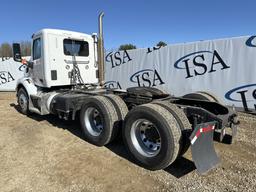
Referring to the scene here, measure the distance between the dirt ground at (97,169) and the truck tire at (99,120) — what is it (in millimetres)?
222

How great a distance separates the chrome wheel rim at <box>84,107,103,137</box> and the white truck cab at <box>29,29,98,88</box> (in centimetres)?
211

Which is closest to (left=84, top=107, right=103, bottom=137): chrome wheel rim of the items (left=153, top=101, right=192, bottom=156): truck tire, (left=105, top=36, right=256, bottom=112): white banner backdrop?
(left=153, top=101, right=192, bottom=156): truck tire

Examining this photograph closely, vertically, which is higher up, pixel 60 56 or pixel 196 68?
pixel 60 56

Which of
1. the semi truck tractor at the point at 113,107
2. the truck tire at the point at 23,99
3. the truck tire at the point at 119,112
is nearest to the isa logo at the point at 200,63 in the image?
the semi truck tractor at the point at 113,107

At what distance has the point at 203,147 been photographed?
3.59 meters

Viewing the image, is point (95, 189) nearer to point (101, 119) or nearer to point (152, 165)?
point (152, 165)

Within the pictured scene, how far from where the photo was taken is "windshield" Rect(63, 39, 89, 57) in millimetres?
6925

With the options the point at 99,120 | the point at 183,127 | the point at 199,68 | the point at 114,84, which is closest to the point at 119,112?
the point at 99,120

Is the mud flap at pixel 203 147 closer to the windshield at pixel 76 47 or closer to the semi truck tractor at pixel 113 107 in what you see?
the semi truck tractor at pixel 113 107

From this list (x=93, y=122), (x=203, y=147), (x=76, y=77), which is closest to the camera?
(x=203, y=147)

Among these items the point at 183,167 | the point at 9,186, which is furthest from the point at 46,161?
the point at 183,167

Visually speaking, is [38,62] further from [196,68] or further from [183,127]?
[196,68]

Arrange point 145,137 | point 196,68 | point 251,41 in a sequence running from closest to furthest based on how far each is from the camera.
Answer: point 145,137, point 251,41, point 196,68

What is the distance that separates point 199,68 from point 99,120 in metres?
5.81
